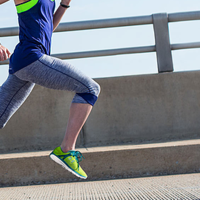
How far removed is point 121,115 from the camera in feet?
16.1

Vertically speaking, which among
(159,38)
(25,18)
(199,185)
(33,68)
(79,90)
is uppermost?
(159,38)

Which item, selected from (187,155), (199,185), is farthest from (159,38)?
(199,185)

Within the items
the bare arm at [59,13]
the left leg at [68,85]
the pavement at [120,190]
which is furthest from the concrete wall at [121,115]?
the left leg at [68,85]

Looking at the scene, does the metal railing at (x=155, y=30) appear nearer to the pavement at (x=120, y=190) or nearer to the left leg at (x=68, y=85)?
the pavement at (x=120, y=190)

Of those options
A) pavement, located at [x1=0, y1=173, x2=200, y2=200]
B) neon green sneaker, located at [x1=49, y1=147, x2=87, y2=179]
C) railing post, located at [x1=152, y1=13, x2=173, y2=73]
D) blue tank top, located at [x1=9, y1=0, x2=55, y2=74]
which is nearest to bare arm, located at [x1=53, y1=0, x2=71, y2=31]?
blue tank top, located at [x1=9, y1=0, x2=55, y2=74]

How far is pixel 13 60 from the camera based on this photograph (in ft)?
8.44

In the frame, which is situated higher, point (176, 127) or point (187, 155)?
point (176, 127)

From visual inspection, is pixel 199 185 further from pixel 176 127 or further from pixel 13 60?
pixel 13 60

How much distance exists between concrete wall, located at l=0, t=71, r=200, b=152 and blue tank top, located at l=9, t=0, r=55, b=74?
2.30 meters

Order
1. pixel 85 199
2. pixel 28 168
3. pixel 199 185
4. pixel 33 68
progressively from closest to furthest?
1. pixel 33 68
2. pixel 85 199
3. pixel 199 185
4. pixel 28 168

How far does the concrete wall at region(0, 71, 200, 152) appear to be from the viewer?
4.82 meters

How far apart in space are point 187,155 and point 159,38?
1.83 m

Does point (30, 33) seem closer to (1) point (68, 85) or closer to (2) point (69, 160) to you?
(1) point (68, 85)

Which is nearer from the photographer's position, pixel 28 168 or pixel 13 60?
pixel 13 60
